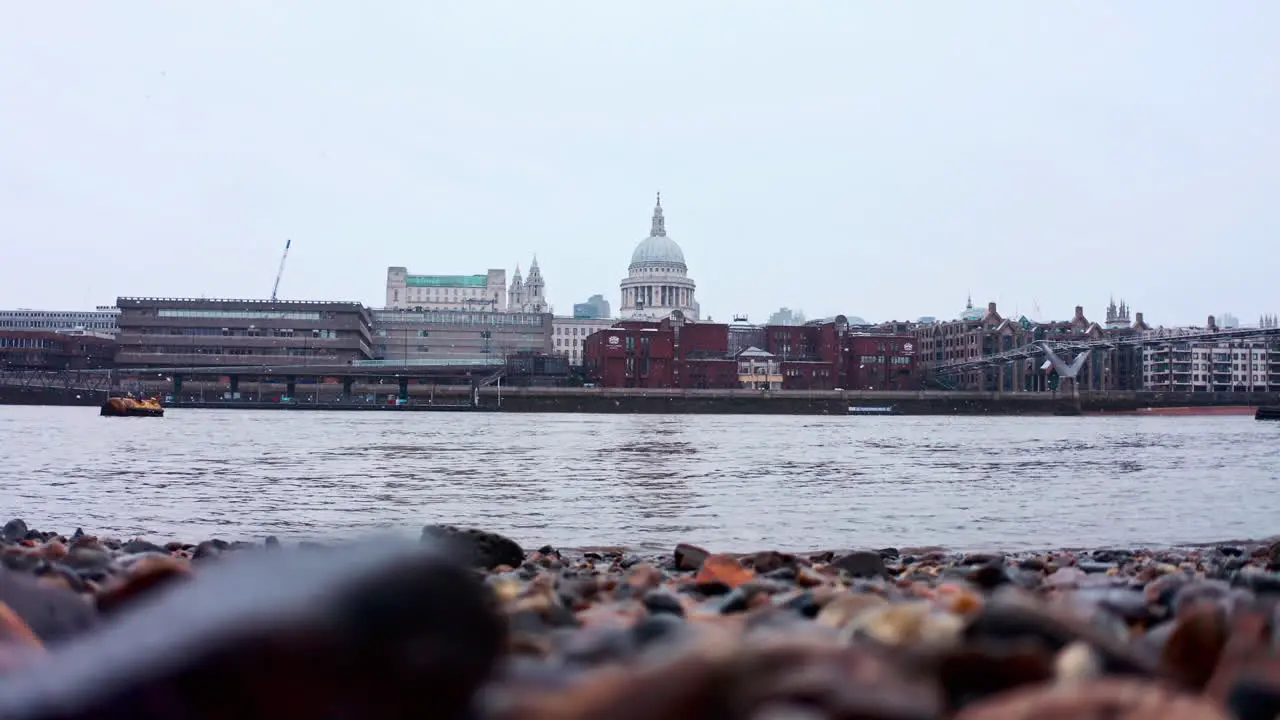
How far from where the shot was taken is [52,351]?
121 m

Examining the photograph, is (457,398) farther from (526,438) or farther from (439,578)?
(439,578)

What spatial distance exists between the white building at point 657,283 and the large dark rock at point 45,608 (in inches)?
5952

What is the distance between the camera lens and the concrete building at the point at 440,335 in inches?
5620

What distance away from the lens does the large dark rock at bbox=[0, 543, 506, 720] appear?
2.21 meters

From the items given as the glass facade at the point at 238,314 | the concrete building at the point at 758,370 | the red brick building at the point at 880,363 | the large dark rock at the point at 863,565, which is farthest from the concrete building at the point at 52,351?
the large dark rock at the point at 863,565

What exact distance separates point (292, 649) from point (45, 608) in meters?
2.14

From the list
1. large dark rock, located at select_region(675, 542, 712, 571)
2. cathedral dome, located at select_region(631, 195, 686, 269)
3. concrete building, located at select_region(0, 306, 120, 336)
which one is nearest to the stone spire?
cathedral dome, located at select_region(631, 195, 686, 269)

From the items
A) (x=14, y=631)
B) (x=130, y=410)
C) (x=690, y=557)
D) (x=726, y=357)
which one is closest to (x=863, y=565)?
(x=690, y=557)

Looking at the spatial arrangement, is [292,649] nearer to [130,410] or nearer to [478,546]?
[478,546]

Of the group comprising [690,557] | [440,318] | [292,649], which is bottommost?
[690,557]

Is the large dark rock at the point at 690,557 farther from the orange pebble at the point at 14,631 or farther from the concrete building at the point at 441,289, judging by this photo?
the concrete building at the point at 441,289

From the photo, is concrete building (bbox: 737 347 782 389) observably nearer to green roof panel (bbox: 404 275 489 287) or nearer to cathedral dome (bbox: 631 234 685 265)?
cathedral dome (bbox: 631 234 685 265)

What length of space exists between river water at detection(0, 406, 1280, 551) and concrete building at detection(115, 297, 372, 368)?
8621 cm

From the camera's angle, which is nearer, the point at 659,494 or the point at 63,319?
the point at 659,494
